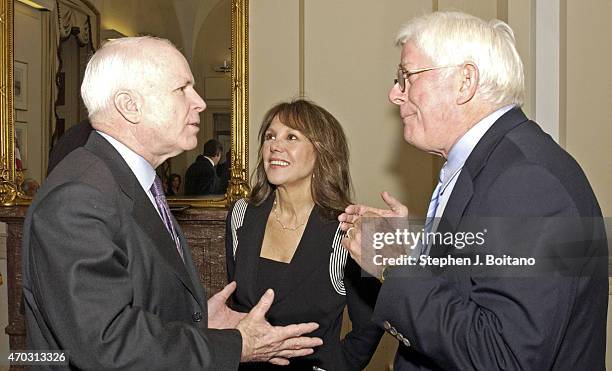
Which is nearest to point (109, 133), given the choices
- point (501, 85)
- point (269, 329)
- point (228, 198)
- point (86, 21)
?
point (269, 329)

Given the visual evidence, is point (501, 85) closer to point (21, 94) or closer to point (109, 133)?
point (109, 133)

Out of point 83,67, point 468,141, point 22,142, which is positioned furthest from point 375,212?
point 22,142

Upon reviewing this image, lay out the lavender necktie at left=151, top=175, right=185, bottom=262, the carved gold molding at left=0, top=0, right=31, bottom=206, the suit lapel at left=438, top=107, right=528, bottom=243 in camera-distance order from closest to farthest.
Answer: the suit lapel at left=438, top=107, right=528, bottom=243 < the lavender necktie at left=151, top=175, right=185, bottom=262 < the carved gold molding at left=0, top=0, right=31, bottom=206

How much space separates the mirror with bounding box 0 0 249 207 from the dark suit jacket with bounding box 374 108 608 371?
2.97m

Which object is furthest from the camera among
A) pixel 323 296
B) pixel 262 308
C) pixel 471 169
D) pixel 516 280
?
pixel 323 296

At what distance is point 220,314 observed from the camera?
2129 mm

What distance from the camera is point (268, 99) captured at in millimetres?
4406

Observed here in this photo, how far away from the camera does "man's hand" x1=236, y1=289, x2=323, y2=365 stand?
5.73 ft

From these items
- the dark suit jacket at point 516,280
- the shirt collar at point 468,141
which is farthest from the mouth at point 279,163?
the dark suit jacket at point 516,280

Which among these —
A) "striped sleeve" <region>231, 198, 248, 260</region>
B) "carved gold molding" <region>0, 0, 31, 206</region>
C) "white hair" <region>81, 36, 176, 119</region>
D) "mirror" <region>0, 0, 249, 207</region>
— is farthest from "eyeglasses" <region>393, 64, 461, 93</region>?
Answer: "carved gold molding" <region>0, 0, 31, 206</region>

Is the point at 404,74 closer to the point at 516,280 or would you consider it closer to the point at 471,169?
the point at 471,169

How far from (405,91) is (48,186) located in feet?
3.20

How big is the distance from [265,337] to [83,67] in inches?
139

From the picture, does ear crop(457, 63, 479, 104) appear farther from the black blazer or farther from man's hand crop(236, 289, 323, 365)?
the black blazer
